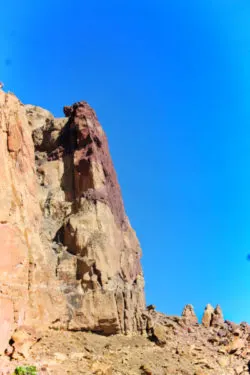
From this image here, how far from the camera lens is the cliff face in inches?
1152

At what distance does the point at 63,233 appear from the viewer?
36281 millimetres

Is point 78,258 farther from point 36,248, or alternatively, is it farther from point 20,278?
point 20,278

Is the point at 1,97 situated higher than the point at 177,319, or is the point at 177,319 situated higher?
the point at 1,97

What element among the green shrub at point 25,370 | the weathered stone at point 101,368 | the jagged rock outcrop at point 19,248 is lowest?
the green shrub at point 25,370

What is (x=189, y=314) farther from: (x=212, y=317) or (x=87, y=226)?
(x=87, y=226)

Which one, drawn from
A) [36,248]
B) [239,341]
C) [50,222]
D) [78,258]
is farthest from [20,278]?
[239,341]

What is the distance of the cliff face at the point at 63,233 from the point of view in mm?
29250

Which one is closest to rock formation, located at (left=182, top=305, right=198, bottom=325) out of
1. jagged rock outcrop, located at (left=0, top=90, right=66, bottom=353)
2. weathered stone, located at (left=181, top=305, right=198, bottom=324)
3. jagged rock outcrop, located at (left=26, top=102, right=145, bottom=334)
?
weathered stone, located at (left=181, top=305, right=198, bottom=324)

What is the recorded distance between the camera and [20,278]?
28797 millimetres

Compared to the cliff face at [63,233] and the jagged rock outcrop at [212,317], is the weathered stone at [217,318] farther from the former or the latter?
the cliff face at [63,233]

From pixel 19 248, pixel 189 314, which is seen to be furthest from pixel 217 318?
pixel 19 248

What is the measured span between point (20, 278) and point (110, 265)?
27.7 ft

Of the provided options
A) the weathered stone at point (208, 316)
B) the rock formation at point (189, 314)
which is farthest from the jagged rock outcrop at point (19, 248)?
the weathered stone at point (208, 316)

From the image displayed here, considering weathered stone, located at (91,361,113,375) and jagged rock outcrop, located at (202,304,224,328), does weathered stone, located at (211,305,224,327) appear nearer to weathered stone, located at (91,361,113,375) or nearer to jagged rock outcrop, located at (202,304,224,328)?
jagged rock outcrop, located at (202,304,224,328)
